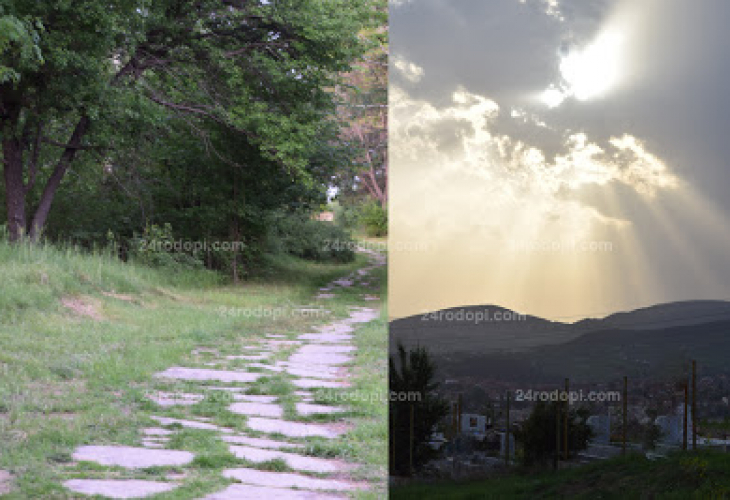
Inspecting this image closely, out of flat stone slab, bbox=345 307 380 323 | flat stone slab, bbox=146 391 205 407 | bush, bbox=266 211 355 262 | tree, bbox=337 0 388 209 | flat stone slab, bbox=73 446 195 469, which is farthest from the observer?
tree, bbox=337 0 388 209

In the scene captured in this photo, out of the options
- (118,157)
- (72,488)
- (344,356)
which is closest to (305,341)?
(344,356)

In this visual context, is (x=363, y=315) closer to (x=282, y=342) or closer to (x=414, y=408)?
(x=282, y=342)

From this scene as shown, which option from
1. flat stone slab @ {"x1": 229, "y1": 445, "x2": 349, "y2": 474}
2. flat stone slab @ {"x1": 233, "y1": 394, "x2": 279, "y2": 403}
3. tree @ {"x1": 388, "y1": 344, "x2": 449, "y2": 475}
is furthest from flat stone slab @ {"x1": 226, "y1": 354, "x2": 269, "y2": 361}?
tree @ {"x1": 388, "y1": 344, "x2": 449, "y2": 475}

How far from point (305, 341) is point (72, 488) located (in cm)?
414

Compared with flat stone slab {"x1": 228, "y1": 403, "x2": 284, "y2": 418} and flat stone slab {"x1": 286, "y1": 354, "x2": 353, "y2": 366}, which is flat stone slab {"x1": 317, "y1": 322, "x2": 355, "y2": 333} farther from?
flat stone slab {"x1": 228, "y1": 403, "x2": 284, "y2": 418}

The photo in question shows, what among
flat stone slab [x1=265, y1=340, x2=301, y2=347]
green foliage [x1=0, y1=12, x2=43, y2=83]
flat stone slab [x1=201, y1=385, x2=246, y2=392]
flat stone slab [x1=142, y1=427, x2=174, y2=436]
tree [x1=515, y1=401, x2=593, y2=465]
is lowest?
flat stone slab [x1=142, y1=427, x2=174, y2=436]

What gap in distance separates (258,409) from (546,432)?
3066mm

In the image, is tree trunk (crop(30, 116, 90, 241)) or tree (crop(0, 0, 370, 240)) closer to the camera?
tree (crop(0, 0, 370, 240))

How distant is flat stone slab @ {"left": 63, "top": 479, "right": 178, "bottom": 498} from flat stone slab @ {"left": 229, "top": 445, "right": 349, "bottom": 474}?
0.48m

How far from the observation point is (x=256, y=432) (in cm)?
337

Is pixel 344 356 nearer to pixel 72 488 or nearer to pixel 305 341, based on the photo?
pixel 305 341

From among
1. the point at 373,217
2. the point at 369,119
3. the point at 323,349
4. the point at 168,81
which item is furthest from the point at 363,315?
the point at 373,217

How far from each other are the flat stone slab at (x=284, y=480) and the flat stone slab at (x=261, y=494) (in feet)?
0.18

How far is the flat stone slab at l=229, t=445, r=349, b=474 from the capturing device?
285 cm
